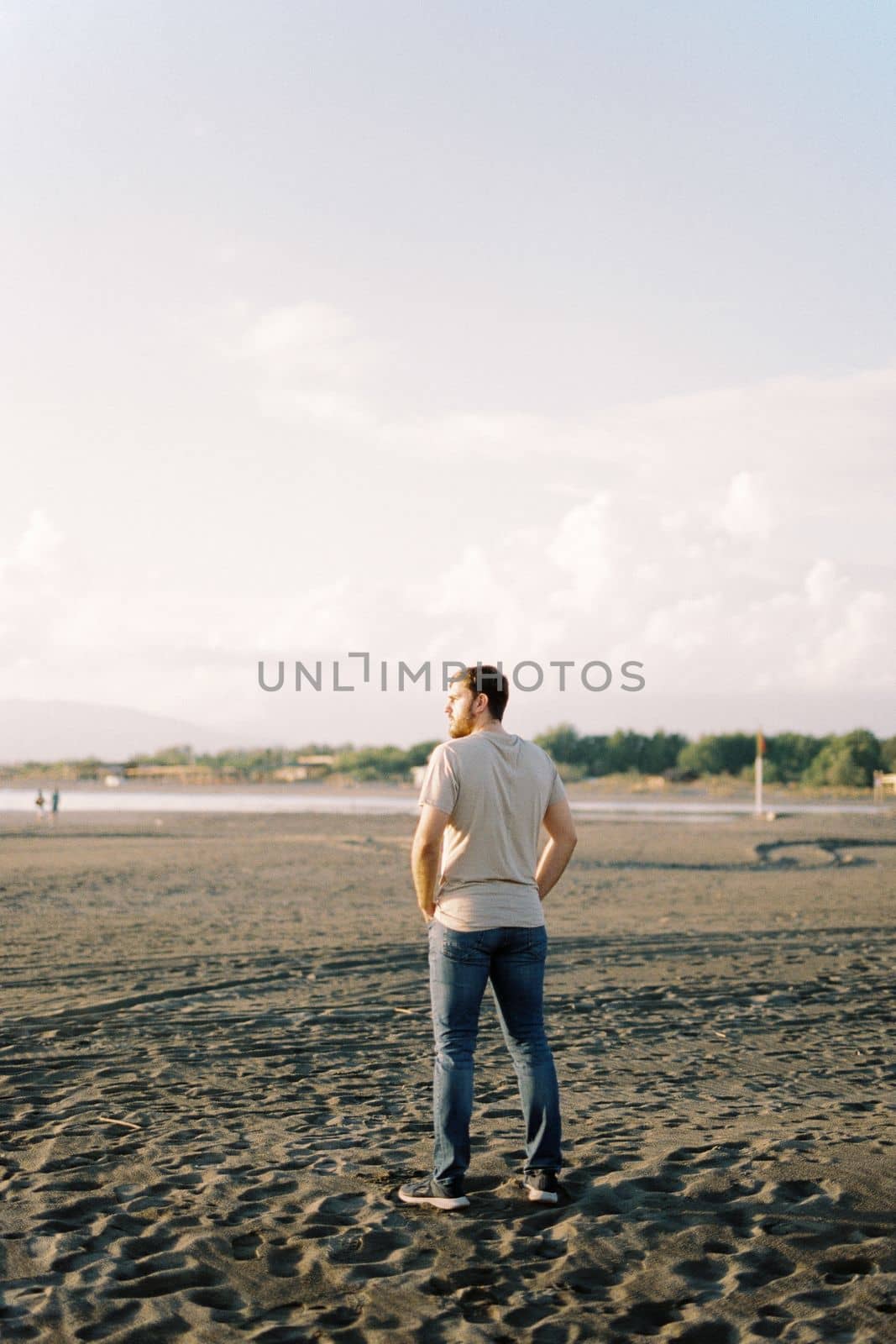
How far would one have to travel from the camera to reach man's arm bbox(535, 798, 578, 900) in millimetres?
4812

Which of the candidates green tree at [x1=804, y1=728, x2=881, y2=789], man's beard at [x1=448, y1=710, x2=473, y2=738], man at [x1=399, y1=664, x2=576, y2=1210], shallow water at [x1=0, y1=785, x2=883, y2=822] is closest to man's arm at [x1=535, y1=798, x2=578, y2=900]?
man at [x1=399, y1=664, x2=576, y2=1210]

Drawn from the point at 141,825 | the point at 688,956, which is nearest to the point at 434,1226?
the point at 688,956

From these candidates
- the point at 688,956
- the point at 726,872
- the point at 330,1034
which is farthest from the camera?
the point at 726,872

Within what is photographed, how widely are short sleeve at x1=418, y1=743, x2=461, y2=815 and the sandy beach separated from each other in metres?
1.51

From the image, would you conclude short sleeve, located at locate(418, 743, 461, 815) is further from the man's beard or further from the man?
the man's beard

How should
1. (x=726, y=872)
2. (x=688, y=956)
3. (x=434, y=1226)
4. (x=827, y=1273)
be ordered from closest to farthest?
(x=827, y=1273) < (x=434, y=1226) < (x=688, y=956) < (x=726, y=872)

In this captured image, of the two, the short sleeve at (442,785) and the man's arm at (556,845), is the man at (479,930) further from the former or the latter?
the man's arm at (556,845)

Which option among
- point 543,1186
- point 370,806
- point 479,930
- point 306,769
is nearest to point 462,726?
point 479,930

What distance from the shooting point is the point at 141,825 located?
34031 millimetres

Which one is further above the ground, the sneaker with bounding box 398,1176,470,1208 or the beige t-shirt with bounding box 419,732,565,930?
the beige t-shirt with bounding box 419,732,565,930

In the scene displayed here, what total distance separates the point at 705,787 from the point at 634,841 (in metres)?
44.4

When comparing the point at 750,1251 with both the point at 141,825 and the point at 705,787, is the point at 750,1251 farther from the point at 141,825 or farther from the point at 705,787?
the point at 705,787

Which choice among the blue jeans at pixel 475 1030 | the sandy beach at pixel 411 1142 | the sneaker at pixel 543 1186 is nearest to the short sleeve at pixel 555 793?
the blue jeans at pixel 475 1030

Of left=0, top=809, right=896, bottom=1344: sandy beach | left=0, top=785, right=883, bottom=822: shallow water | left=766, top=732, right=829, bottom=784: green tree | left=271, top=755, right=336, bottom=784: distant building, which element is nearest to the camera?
left=0, top=809, right=896, bottom=1344: sandy beach
